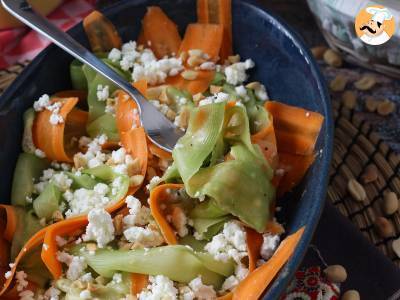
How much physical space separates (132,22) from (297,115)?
50cm

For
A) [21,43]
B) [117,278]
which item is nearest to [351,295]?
[117,278]

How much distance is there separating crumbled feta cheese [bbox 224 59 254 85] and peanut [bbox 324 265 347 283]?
49 cm

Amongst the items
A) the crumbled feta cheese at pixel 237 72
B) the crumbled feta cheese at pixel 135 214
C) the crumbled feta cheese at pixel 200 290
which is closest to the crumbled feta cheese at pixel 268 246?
the crumbled feta cheese at pixel 200 290

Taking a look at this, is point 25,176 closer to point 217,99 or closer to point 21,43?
point 217,99

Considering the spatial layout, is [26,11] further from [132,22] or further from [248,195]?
[248,195]

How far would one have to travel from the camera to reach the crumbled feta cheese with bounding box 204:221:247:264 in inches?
49.1

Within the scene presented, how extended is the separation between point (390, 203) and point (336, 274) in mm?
271

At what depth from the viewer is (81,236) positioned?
1314 mm

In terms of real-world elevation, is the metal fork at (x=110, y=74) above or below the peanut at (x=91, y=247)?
above

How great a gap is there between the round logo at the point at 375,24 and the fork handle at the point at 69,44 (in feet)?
1.95

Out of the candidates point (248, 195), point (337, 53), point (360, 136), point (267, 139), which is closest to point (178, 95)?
point (267, 139)

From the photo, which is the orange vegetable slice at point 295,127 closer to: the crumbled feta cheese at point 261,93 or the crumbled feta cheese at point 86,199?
the crumbled feta cheese at point 261,93

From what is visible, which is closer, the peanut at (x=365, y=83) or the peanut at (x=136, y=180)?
the peanut at (x=136, y=180)

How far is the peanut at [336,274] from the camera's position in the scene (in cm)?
142
